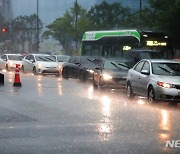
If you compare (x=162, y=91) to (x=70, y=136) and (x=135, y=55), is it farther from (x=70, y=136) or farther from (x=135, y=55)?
(x=135, y=55)

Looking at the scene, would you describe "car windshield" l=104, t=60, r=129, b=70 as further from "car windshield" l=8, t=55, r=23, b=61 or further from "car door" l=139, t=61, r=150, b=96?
"car windshield" l=8, t=55, r=23, b=61

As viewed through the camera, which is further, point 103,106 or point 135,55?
point 135,55

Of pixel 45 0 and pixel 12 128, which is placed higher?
pixel 45 0

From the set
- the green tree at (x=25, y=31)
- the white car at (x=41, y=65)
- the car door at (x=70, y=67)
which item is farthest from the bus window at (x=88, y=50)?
the green tree at (x=25, y=31)

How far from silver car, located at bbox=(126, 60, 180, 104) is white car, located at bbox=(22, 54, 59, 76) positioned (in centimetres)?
1659

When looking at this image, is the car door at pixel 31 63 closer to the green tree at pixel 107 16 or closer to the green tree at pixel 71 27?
the green tree at pixel 107 16

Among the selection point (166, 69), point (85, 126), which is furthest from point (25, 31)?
point (85, 126)

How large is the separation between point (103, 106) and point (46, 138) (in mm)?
5736

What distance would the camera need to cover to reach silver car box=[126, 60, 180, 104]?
1438 cm

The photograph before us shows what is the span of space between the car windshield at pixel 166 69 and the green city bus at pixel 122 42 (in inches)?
490

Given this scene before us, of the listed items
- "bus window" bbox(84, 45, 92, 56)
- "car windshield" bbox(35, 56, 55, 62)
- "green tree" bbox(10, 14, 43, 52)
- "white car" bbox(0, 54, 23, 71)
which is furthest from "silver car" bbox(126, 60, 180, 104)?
"green tree" bbox(10, 14, 43, 52)

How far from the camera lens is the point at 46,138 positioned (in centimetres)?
855

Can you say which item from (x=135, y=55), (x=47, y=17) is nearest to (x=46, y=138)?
(x=135, y=55)

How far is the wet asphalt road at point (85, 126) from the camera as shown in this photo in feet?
25.5
